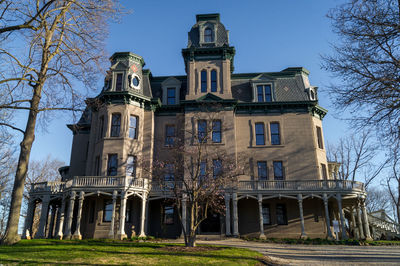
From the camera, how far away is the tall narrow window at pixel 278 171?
28516mm

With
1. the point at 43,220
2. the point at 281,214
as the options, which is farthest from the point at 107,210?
the point at 281,214

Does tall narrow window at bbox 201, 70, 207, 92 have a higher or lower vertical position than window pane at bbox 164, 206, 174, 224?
higher

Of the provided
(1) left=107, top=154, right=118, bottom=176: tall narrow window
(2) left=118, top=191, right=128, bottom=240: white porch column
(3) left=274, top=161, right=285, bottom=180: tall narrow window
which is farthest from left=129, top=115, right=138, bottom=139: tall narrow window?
(3) left=274, top=161, right=285, bottom=180: tall narrow window

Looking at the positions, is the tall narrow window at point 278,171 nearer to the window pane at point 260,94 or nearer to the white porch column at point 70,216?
the window pane at point 260,94

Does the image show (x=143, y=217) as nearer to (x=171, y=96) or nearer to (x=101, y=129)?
(x=101, y=129)

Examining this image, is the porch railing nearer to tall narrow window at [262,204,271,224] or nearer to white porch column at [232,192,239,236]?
white porch column at [232,192,239,236]

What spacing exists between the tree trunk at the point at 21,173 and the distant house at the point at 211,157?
10588mm

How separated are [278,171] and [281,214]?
380cm

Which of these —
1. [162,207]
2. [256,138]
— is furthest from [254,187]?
[162,207]

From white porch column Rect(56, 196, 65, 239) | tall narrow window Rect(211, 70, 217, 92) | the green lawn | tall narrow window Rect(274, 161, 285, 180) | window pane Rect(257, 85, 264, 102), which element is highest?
tall narrow window Rect(211, 70, 217, 92)

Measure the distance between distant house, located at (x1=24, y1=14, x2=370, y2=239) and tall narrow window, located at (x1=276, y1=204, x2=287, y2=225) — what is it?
0.09 meters

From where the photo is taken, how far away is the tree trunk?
13305mm

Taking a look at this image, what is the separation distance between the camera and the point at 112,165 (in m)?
27.1

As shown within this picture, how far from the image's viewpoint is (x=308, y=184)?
26.5 m
